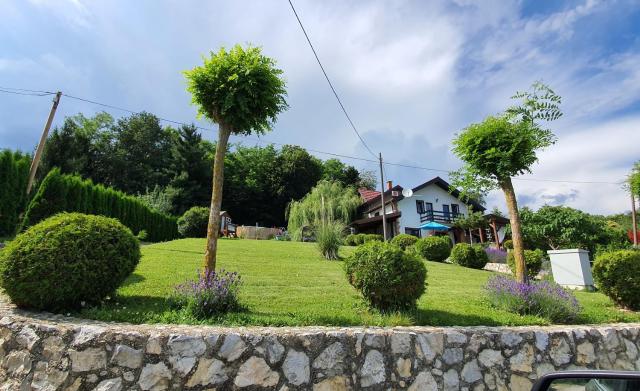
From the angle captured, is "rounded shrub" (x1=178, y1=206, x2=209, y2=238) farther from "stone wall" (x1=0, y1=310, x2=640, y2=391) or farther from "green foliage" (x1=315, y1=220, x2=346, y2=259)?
"stone wall" (x1=0, y1=310, x2=640, y2=391)

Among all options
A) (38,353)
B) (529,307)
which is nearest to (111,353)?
(38,353)

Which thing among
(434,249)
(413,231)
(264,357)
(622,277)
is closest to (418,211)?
(413,231)

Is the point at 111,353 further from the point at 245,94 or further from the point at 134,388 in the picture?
the point at 245,94

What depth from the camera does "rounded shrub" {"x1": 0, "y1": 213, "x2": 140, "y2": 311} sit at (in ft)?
14.9

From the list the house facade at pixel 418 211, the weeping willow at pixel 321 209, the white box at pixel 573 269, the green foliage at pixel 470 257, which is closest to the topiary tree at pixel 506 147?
the white box at pixel 573 269

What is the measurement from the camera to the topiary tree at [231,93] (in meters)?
6.05

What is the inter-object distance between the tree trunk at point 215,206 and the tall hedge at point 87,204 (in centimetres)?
1073

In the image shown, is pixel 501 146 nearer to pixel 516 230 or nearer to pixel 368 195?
pixel 516 230

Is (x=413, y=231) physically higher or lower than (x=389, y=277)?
higher

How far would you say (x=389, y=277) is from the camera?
5.63m

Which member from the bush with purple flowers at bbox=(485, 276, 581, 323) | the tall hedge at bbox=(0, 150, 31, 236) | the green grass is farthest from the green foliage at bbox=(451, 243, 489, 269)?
the tall hedge at bbox=(0, 150, 31, 236)

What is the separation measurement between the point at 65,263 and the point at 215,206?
83.4 inches

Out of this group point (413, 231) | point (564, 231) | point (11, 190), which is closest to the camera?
point (11, 190)

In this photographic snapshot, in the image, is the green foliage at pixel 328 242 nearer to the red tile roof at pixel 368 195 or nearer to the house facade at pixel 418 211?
the house facade at pixel 418 211
